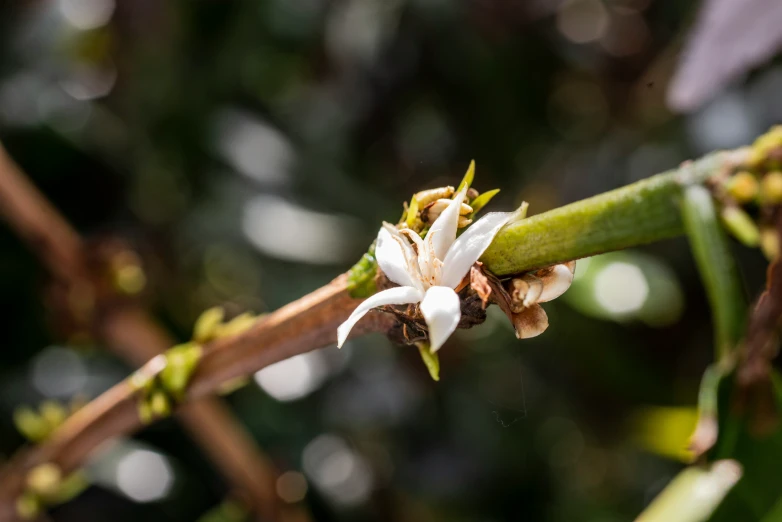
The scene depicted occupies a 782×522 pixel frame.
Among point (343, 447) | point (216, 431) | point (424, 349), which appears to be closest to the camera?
point (424, 349)

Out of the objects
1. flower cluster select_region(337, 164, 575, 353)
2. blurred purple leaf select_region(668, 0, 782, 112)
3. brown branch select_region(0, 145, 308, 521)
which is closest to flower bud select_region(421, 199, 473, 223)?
flower cluster select_region(337, 164, 575, 353)

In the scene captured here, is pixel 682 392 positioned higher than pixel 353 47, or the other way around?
pixel 353 47

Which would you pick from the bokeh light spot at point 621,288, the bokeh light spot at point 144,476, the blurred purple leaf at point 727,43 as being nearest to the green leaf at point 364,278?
the blurred purple leaf at point 727,43

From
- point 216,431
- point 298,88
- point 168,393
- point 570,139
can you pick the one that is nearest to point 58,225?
point 216,431

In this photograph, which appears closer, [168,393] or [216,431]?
[168,393]

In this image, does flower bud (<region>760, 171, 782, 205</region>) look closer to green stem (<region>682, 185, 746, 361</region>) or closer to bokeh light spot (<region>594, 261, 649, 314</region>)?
green stem (<region>682, 185, 746, 361</region>)

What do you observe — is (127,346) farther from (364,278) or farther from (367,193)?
(364,278)

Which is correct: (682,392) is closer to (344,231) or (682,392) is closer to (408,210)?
(344,231)

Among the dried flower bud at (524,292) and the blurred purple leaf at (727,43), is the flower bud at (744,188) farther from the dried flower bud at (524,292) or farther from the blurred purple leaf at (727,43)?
the blurred purple leaf at (727,43)

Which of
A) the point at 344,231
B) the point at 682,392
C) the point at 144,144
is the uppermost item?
the point at 144,144
